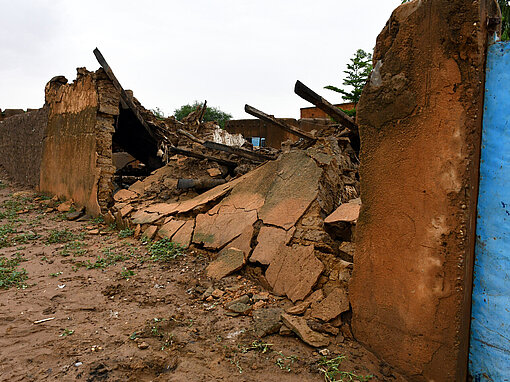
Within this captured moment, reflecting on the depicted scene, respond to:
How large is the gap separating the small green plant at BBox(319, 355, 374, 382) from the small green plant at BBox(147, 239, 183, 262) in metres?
2.45

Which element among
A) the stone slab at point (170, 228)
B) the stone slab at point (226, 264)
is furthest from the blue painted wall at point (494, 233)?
the stone slab at point (170, 228)

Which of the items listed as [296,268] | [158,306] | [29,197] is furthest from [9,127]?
[296,268]

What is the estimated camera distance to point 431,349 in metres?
1.81

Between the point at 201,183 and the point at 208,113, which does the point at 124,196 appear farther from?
the point at 208,113

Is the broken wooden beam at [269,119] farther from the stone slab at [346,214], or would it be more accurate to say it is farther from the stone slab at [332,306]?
the stone slab at [332,306]

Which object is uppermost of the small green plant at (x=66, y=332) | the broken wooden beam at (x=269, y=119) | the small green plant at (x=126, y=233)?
the broken wooden beam at (x=269, y=119)

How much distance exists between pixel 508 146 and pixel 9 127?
12.9 m

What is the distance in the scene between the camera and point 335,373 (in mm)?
1916

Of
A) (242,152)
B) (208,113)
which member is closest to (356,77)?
(242,152)

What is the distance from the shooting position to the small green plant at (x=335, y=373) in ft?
6.15

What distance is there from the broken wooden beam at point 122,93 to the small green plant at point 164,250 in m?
3.78

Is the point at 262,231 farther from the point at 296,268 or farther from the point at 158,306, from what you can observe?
the point at 158,306

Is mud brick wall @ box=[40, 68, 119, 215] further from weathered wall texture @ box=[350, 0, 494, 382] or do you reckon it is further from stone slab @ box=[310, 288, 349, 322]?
weathered wall texture @ box=[350, 0, 494, 382]

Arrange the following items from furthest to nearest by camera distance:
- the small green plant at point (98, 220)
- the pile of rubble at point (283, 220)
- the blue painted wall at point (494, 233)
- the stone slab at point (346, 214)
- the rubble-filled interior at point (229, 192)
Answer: the small green plant at point (98, 220) → the stone slab at point (346, 214) → the rubble-filled interior at point (229, 192) → the pile of rubble at point (283, 220) → the blue painted wall at point (494, 233)
